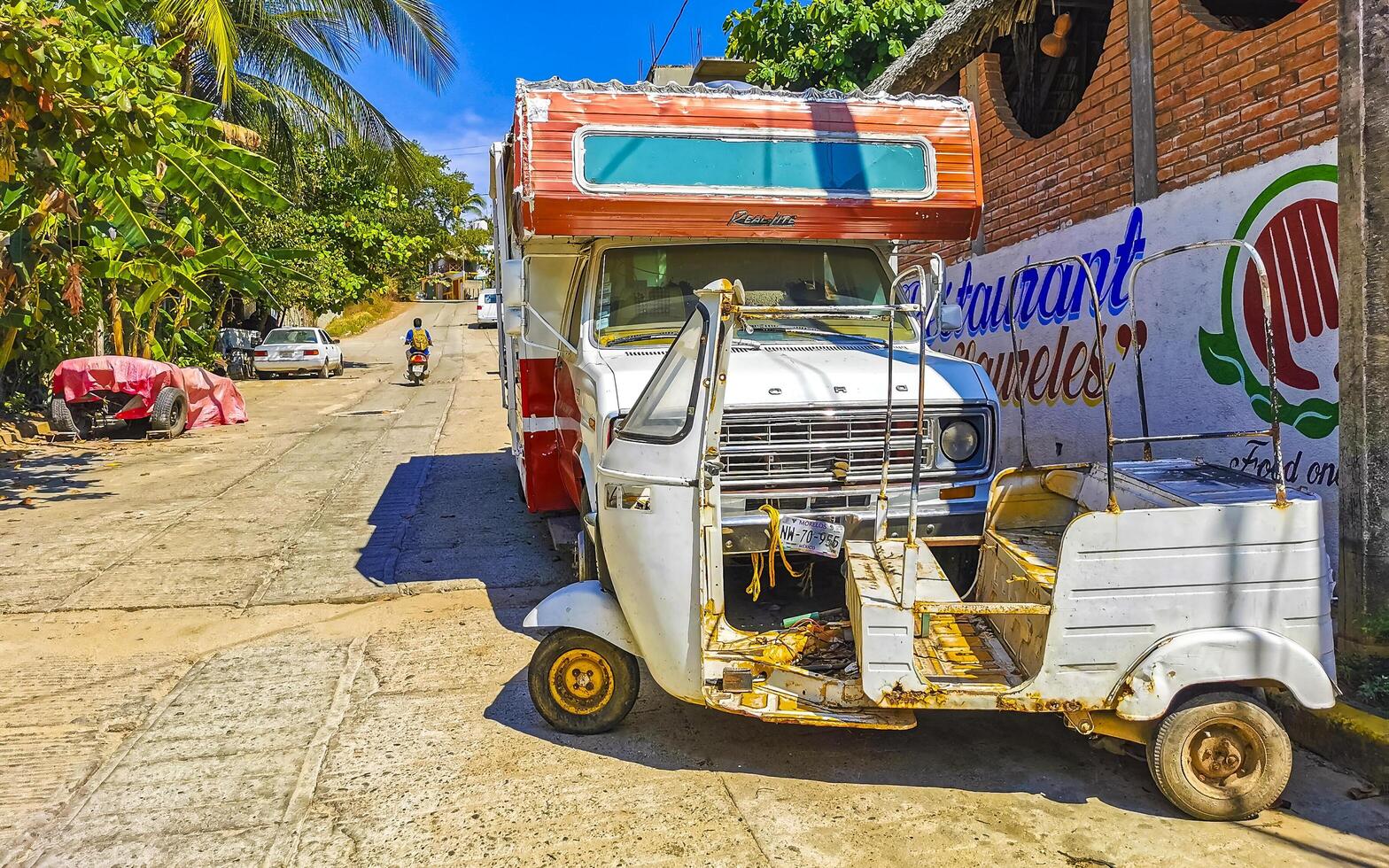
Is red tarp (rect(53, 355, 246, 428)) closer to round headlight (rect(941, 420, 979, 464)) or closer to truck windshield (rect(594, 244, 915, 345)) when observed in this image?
truck windshield (rect(594, 244, 915, 345))

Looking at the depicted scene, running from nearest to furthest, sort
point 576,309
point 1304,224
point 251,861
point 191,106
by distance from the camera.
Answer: point 251,861
point 1304,224
point 576,309
point 191,106

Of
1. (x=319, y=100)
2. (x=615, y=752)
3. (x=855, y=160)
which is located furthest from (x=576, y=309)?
(x=319, y=100)

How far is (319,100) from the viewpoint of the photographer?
19.9 meters

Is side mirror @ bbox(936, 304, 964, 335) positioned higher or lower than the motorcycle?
lower

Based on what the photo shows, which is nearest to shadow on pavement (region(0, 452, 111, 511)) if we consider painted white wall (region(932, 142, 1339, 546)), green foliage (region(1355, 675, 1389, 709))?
painted white wall (region(932, 142, 1339, 546))

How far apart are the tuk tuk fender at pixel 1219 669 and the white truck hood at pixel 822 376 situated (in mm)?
1789

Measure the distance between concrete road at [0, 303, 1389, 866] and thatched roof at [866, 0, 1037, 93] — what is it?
5723mm

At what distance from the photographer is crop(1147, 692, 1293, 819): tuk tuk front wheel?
3682 millimetres

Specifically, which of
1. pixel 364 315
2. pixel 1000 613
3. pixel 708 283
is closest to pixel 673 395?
pixel 1000 613

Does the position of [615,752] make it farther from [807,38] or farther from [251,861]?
[807,38]

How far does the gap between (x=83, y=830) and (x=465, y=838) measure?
1.46 m

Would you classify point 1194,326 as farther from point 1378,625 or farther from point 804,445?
point 804,445

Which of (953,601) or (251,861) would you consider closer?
(251,861)

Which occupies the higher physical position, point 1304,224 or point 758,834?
point 1304,224
